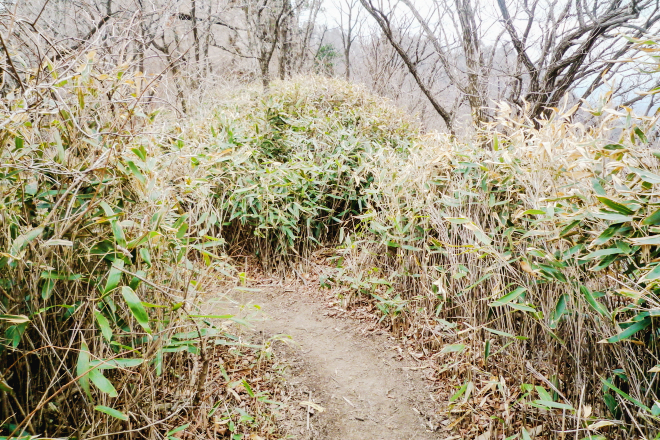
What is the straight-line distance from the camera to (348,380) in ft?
7.36

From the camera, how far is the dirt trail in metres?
1.92

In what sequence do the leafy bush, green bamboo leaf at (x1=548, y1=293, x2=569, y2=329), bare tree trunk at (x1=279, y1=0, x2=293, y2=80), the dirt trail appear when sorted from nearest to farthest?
the leafy bush, green bamboo leaf at (x1=548, y1=293, x2=569, y2=329), the dirt trail, bare tree trunk at (x1=279, y1=0, x2=293, y2=80)

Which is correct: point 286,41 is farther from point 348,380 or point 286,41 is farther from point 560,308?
point 560,308

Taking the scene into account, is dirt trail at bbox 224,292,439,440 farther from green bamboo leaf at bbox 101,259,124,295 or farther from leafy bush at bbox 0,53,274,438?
green bamboo leaf at bbox 101,259,124,295

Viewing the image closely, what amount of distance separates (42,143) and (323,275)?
2342 millimetres

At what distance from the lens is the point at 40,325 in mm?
1335

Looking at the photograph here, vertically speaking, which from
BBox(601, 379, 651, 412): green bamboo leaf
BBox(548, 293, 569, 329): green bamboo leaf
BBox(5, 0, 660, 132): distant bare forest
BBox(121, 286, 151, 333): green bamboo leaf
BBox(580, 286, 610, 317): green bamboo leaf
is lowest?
BBox(601, 379, 651, 412): green bamboo leaf

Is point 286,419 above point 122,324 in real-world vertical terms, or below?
below

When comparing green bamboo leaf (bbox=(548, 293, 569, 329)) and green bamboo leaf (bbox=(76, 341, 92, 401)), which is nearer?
green bamboo leaf (bbox=(76, 341, 92, 401))

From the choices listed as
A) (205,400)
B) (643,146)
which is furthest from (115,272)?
(643,146)

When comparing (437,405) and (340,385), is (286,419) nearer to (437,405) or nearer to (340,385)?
(340,385)

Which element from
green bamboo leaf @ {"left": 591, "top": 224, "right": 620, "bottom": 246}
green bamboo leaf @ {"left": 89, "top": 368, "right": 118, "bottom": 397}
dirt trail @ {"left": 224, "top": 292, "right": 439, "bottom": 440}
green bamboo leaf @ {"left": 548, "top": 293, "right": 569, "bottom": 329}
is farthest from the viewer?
dirt trail @ {"left": 224, "top": 292, "right": 439, "bottom": 440}

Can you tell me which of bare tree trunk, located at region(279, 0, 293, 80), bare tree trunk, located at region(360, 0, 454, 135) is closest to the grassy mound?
bare tree trunk, located at region(360, 0, 454, 135)

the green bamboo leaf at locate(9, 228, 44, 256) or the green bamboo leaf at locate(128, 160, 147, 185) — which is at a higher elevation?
the green bamboo leaf at locate(128, 160, 147, 185)
